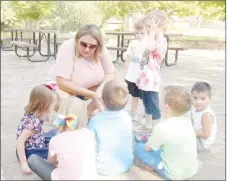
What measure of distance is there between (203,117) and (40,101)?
1208mm

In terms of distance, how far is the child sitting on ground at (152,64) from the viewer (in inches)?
133

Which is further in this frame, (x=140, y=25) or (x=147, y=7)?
(x=147, y=7)

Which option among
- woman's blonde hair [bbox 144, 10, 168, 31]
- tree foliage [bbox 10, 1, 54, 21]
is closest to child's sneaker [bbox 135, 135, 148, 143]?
woman's blonde hair [bbox 144, 10, 168, 31]

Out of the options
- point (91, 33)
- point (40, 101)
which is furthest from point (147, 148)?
point (91, 33)

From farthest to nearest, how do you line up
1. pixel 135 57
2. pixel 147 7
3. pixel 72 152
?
pixel 147 7, pixel 135 57, pixel 72 152

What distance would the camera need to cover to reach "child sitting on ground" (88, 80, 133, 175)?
2266 millimetres

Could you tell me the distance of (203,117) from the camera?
2.77 metres

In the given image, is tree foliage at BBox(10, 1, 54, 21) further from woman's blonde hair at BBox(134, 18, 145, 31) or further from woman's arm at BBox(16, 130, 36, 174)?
woman's arm at BBox(16, 130, 36, 174)

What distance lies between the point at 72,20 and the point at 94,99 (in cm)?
652

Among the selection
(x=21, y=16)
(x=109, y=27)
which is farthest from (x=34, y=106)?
(x=21, y=16)

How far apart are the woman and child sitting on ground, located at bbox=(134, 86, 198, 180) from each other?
0.66m

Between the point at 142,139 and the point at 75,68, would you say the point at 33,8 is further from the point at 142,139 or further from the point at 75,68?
the point at 142,139

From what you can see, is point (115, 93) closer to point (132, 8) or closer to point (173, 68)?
point (173, 68)

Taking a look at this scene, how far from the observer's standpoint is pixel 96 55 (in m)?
3.04
